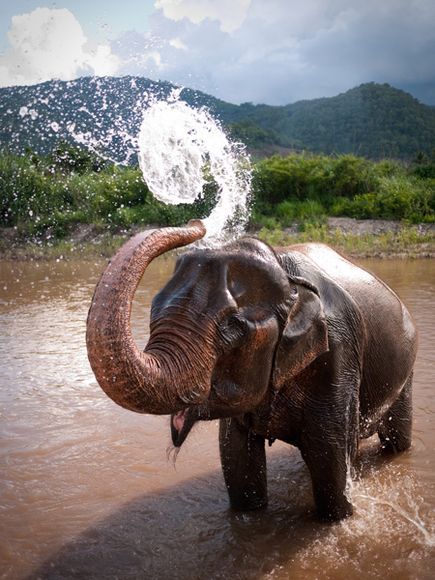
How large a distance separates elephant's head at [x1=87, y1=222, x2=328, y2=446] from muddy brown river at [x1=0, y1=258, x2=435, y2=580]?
→ 3.08 ft

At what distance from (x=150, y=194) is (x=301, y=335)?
2535 centimetres

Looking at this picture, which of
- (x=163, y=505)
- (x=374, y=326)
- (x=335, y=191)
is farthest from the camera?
(x=335, y=191)

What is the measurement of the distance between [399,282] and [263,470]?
8901 mm

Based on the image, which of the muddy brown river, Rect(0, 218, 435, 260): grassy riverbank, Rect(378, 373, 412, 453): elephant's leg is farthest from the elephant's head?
Rect(0, 218, 435, 260): grassy riverbank

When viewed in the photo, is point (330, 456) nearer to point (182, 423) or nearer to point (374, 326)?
point (374, 326)

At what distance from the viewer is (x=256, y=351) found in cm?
270

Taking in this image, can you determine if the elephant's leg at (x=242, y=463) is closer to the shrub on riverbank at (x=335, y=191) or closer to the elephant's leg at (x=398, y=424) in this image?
the elephant's leg at (x=398, y=424)

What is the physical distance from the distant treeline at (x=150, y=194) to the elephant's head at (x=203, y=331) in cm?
2128

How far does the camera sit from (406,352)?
13.2ft

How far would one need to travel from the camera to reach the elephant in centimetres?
229

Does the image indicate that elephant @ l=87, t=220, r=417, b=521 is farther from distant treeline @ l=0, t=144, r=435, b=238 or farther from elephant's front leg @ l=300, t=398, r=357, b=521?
distant treeline @ l=0, t=144, r=435, b=238

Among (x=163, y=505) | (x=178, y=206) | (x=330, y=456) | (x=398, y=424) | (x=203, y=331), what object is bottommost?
(x=163, y=505)

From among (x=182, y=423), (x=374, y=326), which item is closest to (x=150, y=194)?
(x=374, y=326)

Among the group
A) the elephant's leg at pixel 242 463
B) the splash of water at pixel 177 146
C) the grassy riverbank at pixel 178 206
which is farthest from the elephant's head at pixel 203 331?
the grassy riverbank at pixel 178 206
